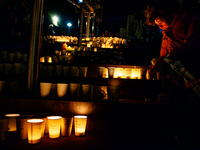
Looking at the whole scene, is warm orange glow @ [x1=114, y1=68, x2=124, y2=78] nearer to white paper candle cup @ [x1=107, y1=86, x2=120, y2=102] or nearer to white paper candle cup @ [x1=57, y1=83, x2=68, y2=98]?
white paper candle cup @ [x1=107, y1=86, x2=120, y2=102]

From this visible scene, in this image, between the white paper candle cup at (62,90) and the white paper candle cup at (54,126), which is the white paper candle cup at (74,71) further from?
the white paper candle cup at (54,126)

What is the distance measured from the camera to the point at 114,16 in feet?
57.4

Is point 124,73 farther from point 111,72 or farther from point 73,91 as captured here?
point 73,91

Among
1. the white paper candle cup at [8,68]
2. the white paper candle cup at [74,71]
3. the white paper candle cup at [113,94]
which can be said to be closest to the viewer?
the white paper candle cup at [113,94]

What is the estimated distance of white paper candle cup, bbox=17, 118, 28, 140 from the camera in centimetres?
173

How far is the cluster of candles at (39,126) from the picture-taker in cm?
166

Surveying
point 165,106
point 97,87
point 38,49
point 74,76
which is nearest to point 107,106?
point 97,87

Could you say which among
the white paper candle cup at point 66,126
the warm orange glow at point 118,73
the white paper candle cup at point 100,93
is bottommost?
the white paper candle cup at point 66,126

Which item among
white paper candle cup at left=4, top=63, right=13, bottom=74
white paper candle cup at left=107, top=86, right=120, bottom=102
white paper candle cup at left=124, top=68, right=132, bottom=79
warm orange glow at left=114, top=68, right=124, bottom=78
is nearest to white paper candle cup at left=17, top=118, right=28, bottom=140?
white paper candle cup at left=107, top=86, right=120, bottom=102

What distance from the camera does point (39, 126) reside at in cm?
167

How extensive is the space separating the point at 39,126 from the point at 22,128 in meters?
0.21

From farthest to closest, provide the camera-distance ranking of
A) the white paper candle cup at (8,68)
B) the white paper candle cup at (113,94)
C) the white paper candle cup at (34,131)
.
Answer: the white paper candle cup at (8,68) < the white paper candle cup at (113,94) < the white paper candle cup at (34,131)

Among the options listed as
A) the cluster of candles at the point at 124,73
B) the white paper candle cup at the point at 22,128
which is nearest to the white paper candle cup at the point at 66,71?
the cluster of candles at the point at 124,73

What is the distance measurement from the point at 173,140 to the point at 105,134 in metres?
0.74
